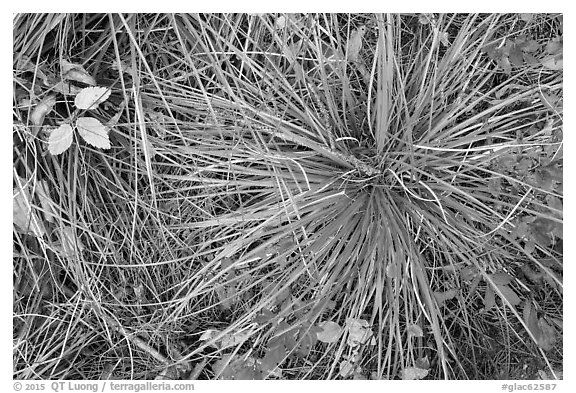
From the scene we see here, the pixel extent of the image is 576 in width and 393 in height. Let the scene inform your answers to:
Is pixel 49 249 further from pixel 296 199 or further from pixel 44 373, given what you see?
pixel 296 199

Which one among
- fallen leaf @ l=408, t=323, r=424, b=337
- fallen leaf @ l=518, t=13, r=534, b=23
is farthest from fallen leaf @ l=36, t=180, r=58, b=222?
fallen leaf @ l=518, t=13, r=534, b=23

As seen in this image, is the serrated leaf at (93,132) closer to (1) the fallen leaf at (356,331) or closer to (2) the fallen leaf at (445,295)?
(1) the fallen leaf at (356,331)

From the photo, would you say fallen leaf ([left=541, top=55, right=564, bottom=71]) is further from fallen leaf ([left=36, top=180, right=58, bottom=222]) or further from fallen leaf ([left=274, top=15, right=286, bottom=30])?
fallen leaf ([left=36, top=180, right=58, bottom=222])

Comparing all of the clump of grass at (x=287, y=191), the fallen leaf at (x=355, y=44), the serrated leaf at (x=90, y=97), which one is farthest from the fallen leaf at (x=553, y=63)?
the serrated leaf at (x=90, y=97)

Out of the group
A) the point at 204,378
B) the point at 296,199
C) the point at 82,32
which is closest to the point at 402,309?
the point at 296,199

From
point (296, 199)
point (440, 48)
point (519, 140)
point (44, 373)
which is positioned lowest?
point (44, 373)

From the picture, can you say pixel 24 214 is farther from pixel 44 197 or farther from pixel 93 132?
pixel 93 132

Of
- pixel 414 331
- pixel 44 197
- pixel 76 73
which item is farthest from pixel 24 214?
pixel 414 331
